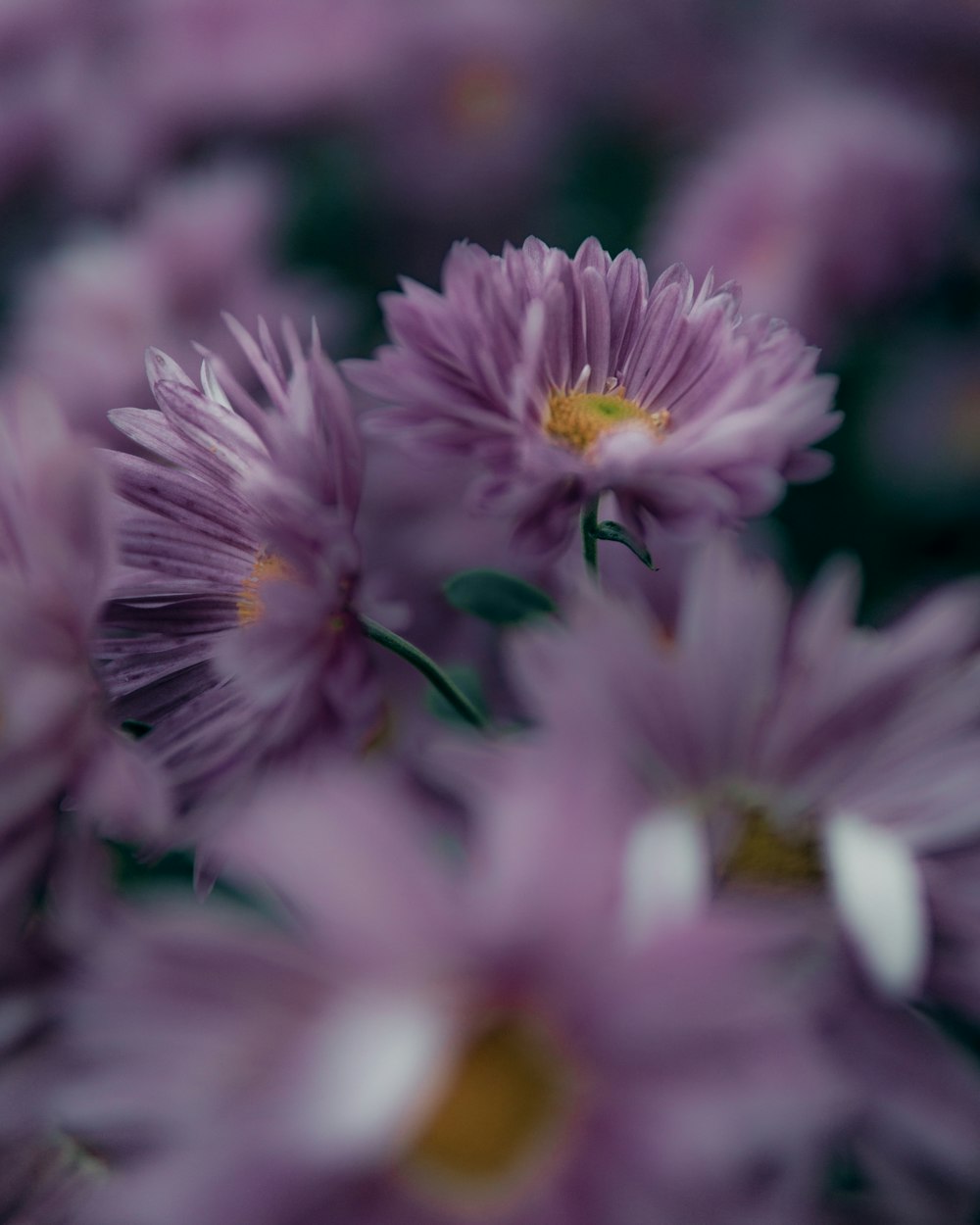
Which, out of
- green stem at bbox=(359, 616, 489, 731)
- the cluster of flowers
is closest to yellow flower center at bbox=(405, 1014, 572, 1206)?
the cluster of flowers

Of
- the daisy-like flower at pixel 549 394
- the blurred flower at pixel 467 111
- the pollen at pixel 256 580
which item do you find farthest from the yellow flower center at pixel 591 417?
the blurred flower at pixel 467 111

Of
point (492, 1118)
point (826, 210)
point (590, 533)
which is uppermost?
point (826, 210)

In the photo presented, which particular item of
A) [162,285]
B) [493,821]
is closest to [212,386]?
[493,821]

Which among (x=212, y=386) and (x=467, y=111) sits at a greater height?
(x=467, y=111)

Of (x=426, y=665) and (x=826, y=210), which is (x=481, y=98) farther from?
(x=426, y=665)

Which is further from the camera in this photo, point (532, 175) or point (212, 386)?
point (532, 175)

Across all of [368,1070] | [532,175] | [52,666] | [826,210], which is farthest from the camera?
[532,175]

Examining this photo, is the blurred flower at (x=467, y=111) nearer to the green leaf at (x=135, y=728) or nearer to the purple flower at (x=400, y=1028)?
the green leaf at (x=135, y=728)
